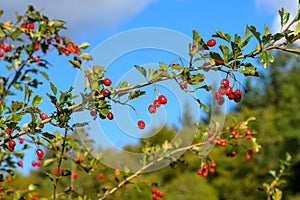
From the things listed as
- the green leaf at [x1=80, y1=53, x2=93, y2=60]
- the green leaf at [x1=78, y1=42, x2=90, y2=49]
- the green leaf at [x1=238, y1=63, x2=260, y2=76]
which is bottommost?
the green leaf at [x1=238, y1=63, x2=260, y2=76]

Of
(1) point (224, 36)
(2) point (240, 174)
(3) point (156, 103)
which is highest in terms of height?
(2) point (240, 174)

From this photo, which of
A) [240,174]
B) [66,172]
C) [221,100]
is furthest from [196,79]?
[240,174]

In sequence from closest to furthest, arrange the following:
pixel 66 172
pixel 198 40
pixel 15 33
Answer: pixel 198 40
pixel 66 172
pixel 15 33

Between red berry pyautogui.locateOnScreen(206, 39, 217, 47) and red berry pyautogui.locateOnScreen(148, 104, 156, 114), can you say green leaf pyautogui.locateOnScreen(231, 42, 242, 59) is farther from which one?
red berry pyautogui.locateOnScreen(148, 104, 156, 114)

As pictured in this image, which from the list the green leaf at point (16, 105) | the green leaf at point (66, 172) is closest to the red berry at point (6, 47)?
the green leaf at point (66, 172)

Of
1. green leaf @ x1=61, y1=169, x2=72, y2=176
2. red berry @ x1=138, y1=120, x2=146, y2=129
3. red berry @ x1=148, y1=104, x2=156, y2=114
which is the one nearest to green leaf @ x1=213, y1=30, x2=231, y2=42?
red berry @ x1=148, y1=104, x2=156, y2=114

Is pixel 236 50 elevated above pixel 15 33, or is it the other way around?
pixel 15 33

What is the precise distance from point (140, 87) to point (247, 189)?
2667 cm

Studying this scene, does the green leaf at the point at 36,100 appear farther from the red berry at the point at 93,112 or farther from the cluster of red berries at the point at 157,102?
the cluster of red berries at the point at 157,102

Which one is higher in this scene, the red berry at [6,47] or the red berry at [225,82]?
the red berry at [6,47]

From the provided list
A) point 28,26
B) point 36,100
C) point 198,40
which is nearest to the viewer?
point 198,40

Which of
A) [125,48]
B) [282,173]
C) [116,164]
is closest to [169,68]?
[125,48]

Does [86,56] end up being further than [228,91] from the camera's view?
Yes

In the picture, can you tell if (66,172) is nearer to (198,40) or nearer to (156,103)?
(156,103)
